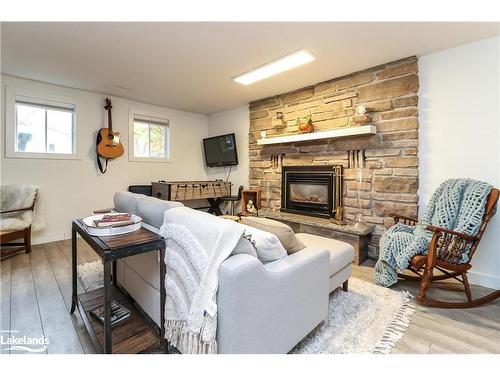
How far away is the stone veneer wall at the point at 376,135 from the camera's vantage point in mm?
Result: 2697

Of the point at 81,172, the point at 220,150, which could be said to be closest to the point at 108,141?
the point at 81,172

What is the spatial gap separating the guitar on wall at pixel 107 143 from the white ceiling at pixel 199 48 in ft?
2.01

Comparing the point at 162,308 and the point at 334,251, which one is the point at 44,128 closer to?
the point at 162,308

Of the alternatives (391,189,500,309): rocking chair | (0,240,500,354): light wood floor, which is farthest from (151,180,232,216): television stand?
(391,189,500,309): rocking chair

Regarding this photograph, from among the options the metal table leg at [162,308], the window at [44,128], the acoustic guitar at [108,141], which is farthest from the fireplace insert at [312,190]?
the window at [44,128]

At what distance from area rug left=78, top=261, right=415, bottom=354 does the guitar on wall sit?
2.19 meters

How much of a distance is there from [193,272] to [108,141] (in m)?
3.49

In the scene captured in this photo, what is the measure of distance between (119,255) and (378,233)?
111 inches

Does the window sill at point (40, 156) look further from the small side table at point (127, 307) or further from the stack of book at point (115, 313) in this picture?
the stack of book at point (115, 313)

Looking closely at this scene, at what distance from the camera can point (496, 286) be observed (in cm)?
226

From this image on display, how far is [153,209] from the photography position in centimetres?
168

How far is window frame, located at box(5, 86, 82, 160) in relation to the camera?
3227mm

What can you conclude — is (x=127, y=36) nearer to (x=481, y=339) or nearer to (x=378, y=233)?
(x=378, y=233)
